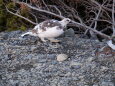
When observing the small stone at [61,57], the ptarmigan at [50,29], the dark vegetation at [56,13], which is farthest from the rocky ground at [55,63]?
the dark vegetation at [56,13]

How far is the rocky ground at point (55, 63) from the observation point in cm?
558

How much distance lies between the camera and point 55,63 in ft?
20.2

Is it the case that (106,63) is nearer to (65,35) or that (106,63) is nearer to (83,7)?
(65,35)

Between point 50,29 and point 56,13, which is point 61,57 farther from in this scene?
point 56,13

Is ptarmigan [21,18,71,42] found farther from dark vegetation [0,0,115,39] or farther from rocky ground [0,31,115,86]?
dark vegetation [0,0,115,39]

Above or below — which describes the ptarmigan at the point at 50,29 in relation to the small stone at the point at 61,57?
above

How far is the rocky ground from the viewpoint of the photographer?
5.58m

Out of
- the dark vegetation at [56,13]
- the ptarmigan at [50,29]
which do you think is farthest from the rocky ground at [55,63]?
the dark vegetation at [56,13]

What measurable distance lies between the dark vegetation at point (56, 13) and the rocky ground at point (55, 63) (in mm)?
1423

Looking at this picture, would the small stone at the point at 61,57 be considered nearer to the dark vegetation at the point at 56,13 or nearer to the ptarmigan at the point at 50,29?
the ptarmigan at the point at 50,29

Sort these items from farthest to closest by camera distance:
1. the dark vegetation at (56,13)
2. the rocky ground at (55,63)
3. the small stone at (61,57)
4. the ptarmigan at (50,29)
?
the dark vegetation at (56,13) → the ptarmigan at (50,29) → the small stone at (61,57) → the rocky ground at (55,63)

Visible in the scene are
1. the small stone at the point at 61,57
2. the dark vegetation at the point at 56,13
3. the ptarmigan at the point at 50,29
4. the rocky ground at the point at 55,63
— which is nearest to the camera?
the rocky ground at the point at 55,63

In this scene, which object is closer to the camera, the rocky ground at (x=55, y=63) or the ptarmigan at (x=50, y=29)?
the rocky ground at (x=55, y=63)

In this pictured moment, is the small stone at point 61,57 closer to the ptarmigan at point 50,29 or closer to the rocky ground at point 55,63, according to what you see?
the rocky ground at point 55,63
